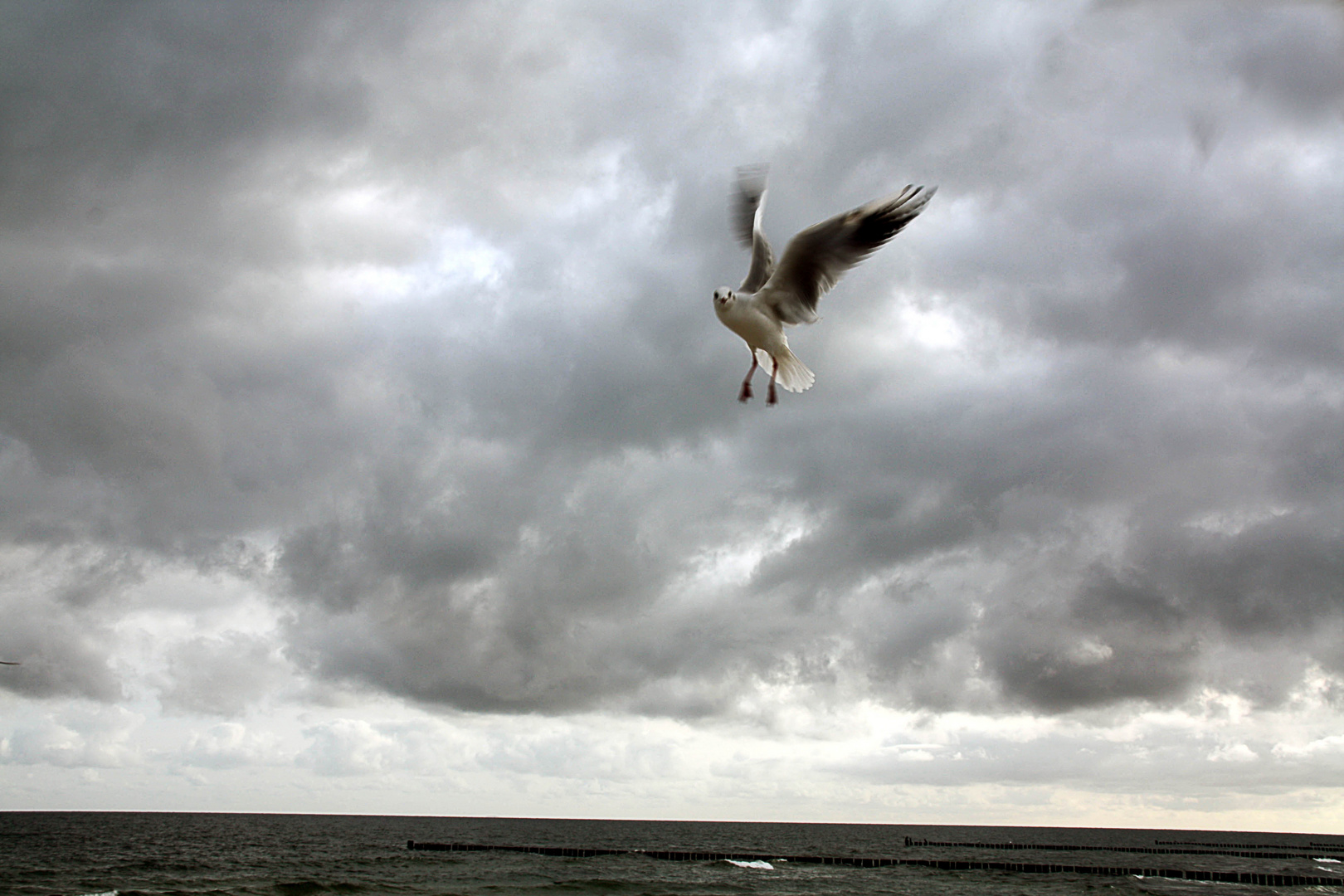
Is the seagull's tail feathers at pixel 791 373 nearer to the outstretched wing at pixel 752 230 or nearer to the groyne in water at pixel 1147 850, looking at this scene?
the outstretched wing at pixel 752 230

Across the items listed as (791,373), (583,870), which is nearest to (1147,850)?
(583,870)

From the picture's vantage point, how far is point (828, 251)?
10281 mm

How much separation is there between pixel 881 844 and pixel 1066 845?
67.4 ft

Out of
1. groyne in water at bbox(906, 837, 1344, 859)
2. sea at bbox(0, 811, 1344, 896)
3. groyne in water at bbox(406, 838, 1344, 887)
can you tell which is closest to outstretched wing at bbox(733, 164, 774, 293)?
sea at bbox(0, 811, 1344, 896)

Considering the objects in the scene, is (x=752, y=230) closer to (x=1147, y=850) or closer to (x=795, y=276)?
(x=795, y=276)

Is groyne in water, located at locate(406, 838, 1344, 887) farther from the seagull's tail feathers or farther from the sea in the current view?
the seagull's tail feathers

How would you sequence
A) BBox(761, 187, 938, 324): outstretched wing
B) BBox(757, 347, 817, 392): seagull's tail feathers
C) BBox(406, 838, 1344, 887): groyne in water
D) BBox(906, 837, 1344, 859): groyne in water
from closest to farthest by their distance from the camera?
BBox(761, 187, 938, 324): outstretched wing
BBox(757, 347, 817, 392): seagull's tail feathers
BBox(406, 838, 1344, 887): groyne in water
BBox(906, 837, 1344, 859): groyne in water

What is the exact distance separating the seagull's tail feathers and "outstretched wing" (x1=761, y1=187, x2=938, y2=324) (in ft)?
2.58

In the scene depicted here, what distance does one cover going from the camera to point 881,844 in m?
104

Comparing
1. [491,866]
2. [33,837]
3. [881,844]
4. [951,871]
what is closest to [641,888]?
[491,866]

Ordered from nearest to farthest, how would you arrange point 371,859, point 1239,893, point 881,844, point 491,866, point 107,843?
1. point 1239,893
2. point 491,866
3. point 371,859
4. point 107,843
5. point 881,844

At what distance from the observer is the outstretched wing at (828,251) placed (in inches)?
382

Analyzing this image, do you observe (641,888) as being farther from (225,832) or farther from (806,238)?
(225,832)

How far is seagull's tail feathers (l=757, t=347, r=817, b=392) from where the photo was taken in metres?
11.7
